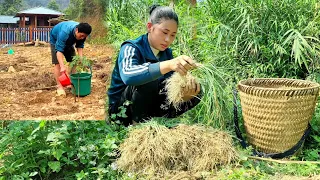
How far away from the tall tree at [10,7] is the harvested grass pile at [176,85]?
1070 millimetres

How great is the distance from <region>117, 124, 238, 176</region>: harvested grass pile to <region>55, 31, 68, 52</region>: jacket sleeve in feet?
2.40

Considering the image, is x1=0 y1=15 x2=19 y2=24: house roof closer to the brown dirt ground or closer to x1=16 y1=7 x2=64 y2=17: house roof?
x1=16 y1=7 x2=64 y2=17: house roof

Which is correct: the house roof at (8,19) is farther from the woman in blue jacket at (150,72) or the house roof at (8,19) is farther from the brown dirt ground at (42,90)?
the woman in blue jacket at (150,72)

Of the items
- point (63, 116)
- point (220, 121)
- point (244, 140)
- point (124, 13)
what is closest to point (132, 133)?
point (63, 116)

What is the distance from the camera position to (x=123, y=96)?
9.29 ft

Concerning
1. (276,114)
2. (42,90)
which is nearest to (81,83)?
(42,90)

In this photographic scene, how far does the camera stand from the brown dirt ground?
2420mm

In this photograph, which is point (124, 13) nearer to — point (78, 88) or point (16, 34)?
point (78, 88)

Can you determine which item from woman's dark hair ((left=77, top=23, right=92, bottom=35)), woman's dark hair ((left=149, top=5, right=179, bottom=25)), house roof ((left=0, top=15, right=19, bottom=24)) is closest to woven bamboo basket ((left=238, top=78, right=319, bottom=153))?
woman's dark hair ((left=149, top=5, right=179, bottom=25))

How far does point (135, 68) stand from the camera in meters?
2.42

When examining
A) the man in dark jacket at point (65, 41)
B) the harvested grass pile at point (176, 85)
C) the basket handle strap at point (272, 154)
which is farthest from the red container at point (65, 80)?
the basket handle strap at point (272, 154)

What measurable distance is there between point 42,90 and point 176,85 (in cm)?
93

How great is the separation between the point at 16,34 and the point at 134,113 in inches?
39.5

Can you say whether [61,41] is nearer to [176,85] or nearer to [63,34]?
[63,34]
